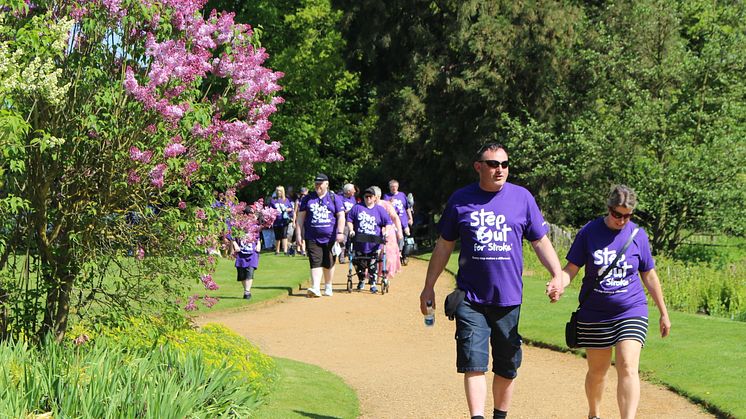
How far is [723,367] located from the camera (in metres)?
11.7

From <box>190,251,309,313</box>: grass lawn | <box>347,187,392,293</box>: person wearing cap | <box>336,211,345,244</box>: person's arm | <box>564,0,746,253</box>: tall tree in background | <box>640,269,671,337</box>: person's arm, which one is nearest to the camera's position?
<box>640,269,671,337</box>: person's arm

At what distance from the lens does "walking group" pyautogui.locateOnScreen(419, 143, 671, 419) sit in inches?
299

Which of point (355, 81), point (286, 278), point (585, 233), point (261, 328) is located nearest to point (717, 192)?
point (286, 278)

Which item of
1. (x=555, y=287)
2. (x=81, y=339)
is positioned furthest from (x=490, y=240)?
(x=81, y=339)

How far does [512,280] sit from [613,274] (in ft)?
3.08

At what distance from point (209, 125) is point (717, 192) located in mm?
18980

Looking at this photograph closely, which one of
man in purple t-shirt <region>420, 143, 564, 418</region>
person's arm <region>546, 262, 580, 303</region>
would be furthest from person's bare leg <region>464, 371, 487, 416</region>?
person's arm <region>546, 262, 580, 303</region>

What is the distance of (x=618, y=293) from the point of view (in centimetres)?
807

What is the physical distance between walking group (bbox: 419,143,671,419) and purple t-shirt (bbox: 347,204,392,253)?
1169cm

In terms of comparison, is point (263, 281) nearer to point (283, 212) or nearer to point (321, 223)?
point (321, 223)

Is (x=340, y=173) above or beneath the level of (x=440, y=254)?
above

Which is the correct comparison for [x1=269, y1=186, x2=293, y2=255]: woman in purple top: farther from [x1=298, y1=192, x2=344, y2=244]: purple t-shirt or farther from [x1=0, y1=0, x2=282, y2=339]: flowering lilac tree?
[x1=0, y1=0, x2=282, y2=339]: flowering lilac tree

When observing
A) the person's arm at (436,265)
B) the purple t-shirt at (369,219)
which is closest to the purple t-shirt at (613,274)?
the person's arm at (436,265)

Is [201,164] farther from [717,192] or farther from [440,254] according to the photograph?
[717,192]
